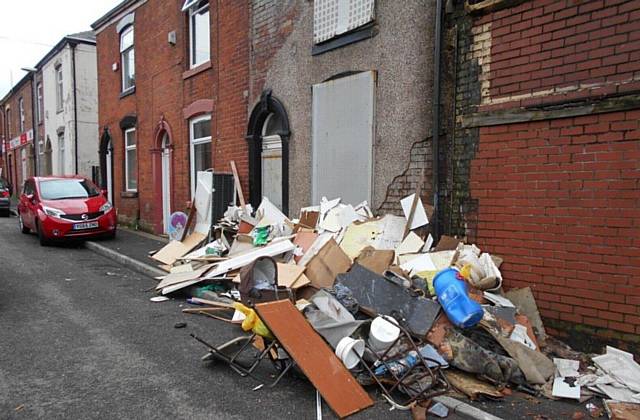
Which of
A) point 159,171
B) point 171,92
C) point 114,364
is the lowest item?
point 114,364

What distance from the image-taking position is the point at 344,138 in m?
6.77

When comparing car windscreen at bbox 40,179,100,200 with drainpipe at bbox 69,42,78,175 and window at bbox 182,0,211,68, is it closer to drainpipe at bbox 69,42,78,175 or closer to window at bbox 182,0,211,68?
window at bbox 182,0,211,68

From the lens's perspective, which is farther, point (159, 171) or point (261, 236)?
point (159, 171)

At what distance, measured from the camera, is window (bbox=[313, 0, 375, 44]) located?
636 cm

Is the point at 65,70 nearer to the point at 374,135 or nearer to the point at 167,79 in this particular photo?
the point at 167,79

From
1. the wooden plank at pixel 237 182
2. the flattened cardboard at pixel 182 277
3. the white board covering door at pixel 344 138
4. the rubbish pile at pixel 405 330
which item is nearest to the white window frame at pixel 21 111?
the wooden plank at pixel 237 182

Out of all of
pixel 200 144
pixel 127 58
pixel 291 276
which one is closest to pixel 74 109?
pixel 127 58

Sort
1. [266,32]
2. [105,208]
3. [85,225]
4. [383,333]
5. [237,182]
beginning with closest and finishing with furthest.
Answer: [383,333]
[266,32]
[237,182]
[85,225]
[105,208]

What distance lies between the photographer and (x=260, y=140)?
882 centimetres

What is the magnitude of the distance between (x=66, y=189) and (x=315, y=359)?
9957 mm

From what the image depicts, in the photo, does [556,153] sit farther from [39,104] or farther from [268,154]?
[39,104]

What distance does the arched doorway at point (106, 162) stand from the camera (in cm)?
1554

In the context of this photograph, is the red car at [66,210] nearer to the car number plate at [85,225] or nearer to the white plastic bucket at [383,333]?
the car number plate at [85,225]

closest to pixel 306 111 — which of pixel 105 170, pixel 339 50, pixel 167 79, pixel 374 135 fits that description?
pixel 339 50
